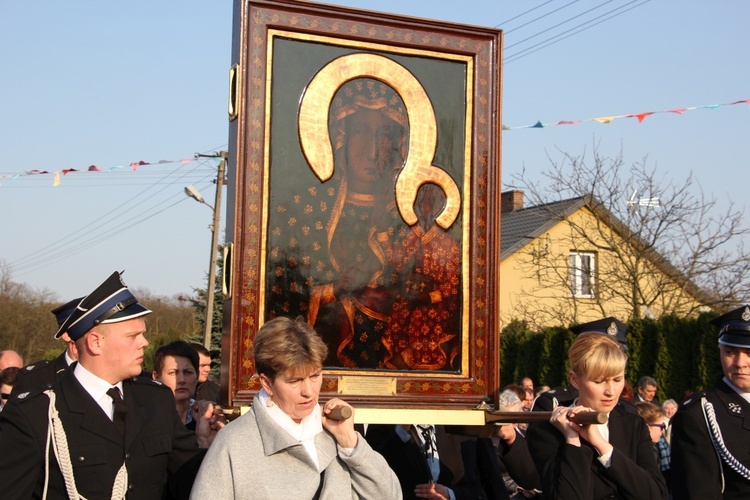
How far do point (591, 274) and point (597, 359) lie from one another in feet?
60.3

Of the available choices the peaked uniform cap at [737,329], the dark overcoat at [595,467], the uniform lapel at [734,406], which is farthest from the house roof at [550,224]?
the dark overcoat at [595,467]

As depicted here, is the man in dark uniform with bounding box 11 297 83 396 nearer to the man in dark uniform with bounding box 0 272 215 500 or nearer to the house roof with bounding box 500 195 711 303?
the man in dark uniform with bounding box 0 272 215 500

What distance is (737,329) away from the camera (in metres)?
4.90

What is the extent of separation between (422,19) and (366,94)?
1.52ft

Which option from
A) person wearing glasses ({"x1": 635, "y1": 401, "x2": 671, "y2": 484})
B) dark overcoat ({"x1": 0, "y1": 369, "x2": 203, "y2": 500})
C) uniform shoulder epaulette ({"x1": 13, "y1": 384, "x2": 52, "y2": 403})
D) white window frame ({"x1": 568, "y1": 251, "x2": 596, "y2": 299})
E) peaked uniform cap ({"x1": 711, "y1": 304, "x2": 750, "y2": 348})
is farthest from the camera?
white window frame ({"x1": 568, "y1": 251, "x2": 596, "y2": 299})

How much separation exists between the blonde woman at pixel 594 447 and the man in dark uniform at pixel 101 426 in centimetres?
144

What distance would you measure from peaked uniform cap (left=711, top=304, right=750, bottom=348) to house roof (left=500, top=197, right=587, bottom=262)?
19248mm

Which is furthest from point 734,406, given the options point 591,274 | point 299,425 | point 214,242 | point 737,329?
point 214,242

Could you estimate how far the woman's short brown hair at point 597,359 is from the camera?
4.02m

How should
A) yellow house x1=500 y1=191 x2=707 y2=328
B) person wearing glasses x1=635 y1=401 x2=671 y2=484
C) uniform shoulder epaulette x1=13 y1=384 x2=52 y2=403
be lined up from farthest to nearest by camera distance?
yellow house x1=500 y1=191 x2=707 y2=328
person wearing glasses x1=635 y1=401 x2=671 y2=484
uniform shoulder epaulette x1=13 y1=384 x2=52 y2=403

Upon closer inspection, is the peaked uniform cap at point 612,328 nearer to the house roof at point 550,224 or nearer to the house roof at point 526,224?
the house roof at point 550,224

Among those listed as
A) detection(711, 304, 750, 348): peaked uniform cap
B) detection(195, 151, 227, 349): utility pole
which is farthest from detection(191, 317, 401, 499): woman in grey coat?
detection(195, 151, 227, 349): utility pole

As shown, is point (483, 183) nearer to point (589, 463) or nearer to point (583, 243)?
point (589, 463)

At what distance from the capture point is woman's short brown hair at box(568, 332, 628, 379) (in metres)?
4.02
